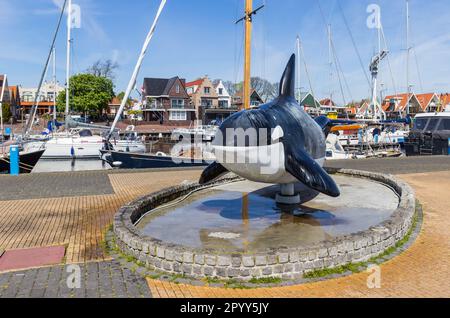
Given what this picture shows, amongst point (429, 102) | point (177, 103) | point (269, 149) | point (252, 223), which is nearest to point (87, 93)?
point (177, 103)

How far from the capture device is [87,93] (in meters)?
63.8

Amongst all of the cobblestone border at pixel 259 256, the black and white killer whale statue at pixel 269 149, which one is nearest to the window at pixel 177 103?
the black and white killer whale statue at pixel 269 149

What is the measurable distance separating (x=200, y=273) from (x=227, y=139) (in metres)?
2.87

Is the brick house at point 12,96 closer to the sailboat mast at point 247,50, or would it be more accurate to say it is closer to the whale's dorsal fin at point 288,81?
the sailboat mast at point 247,50

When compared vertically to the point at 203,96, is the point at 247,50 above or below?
below

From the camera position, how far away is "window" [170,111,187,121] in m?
62.5

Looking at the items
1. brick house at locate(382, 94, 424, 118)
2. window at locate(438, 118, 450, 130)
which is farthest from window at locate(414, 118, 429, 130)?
brick house at locate(382, 94, 424, 118)

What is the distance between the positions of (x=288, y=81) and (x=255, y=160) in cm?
334

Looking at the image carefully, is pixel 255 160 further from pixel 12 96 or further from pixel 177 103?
pixel 12 96

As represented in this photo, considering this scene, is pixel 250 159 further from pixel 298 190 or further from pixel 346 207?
pixel 298 190

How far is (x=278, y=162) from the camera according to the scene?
8148mm

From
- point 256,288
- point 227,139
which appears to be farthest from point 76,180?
point 256,288

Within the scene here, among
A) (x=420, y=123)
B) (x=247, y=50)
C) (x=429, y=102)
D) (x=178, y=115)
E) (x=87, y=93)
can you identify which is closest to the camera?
(x=247, y=50)

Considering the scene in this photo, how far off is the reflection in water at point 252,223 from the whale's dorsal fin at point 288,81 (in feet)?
10.8
